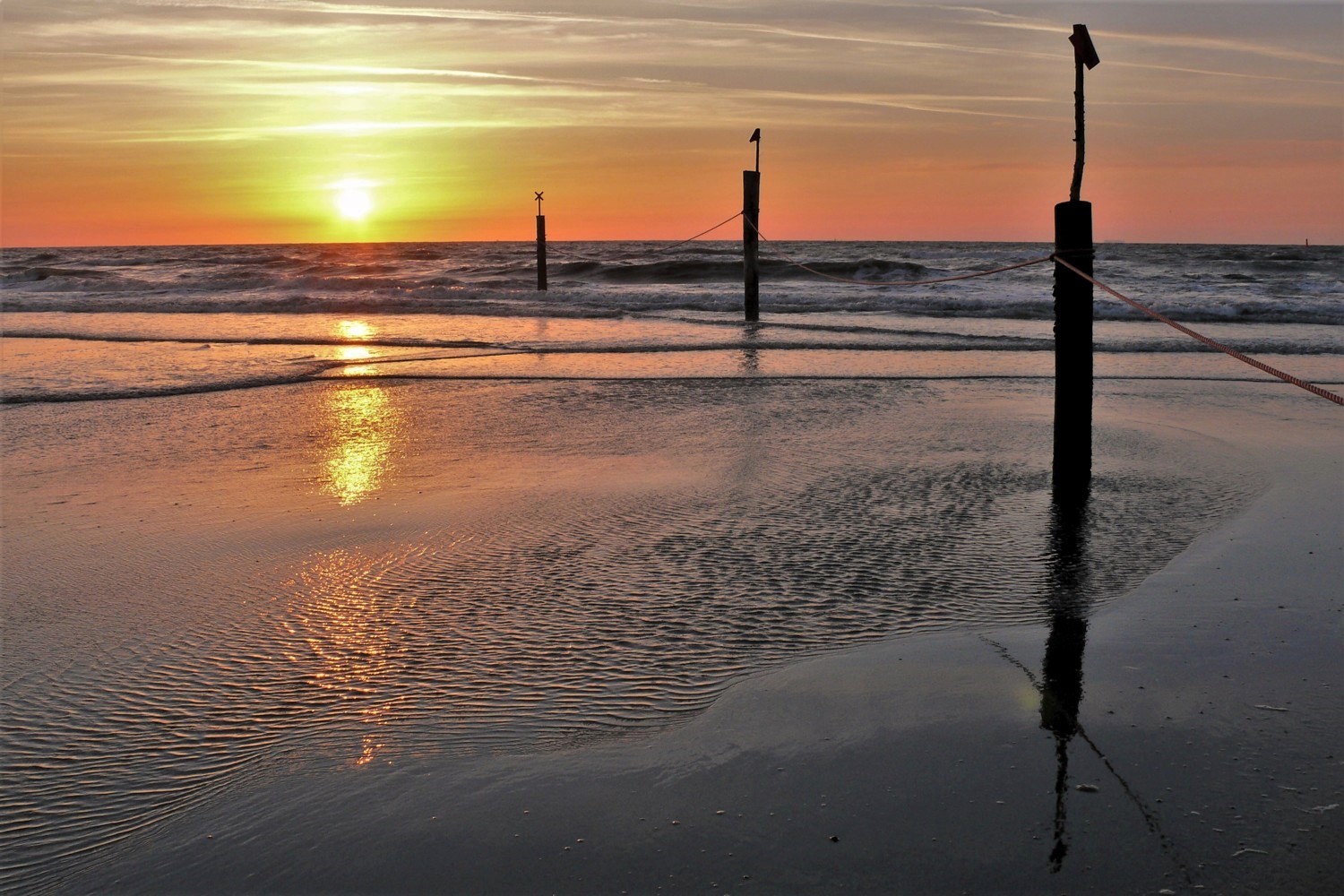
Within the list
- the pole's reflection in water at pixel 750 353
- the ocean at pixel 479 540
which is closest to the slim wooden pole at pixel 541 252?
the pole's reflection in water at pixel 750 353

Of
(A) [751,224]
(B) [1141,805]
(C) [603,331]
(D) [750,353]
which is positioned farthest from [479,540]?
(A) [751,224]

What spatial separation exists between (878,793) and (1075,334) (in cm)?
388

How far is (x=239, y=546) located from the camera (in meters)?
4.89

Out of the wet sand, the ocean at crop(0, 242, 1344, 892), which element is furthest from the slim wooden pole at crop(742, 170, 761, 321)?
the wet sand

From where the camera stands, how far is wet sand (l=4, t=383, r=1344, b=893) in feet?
7.75

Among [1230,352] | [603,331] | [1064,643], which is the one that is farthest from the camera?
[603,331]

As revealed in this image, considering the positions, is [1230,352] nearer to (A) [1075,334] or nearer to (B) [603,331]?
(A) [1075,334]

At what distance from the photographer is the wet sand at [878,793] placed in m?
2.36

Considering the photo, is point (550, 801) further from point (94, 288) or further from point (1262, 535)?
point (94, 288)

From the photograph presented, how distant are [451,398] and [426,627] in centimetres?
583

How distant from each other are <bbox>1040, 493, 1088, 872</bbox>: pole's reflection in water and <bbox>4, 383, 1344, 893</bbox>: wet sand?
0.04 feet

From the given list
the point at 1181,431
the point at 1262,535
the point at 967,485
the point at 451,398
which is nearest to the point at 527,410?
the point at 451,398

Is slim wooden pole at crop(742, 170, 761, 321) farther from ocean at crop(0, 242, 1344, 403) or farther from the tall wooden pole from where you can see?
the tall wooden pole

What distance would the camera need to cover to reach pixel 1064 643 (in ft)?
12.1
